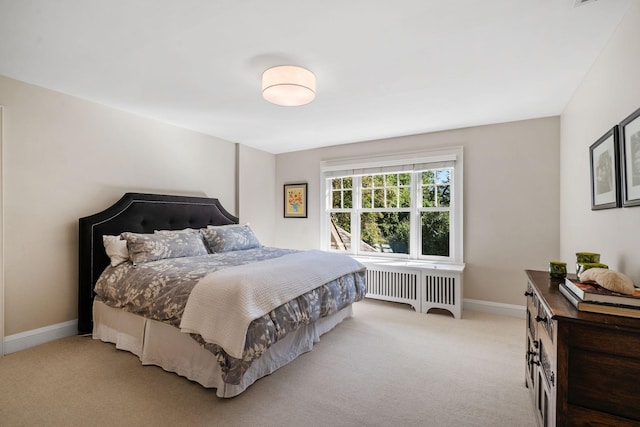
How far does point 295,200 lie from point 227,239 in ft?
6.26

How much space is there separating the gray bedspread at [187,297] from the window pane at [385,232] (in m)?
1.58

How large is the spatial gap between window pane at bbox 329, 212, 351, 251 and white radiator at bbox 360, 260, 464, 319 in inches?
32.6

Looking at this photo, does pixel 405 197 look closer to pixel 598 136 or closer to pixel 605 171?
pixel 598 136

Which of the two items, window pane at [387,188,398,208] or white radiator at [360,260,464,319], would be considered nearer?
white radiator at [360,260,464,319]

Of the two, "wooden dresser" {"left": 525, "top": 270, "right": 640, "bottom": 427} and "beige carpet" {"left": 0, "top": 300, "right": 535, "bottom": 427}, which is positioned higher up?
"wooden dresser" {"left": 525, "top": 270, "right": 640, "bottom": 427}

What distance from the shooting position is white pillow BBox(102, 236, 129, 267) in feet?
9.24

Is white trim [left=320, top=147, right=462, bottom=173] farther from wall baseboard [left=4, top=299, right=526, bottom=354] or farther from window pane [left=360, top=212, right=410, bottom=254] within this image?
wall baseboard [left=4, top=299, right=526, bottom=354]

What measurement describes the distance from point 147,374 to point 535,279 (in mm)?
2787

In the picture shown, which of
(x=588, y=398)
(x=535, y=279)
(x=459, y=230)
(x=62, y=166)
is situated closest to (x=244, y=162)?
(x=62, y=166)

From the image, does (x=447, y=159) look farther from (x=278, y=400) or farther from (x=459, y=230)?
(x=278, y=400)

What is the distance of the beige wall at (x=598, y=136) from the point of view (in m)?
1.60

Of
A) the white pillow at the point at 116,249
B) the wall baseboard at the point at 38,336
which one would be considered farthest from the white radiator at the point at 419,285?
the wall baseboard at the point at 38,336

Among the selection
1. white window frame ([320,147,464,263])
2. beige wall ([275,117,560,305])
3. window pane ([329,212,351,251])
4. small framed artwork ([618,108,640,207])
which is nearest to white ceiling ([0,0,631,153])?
beige wall ([275,117,560,305])

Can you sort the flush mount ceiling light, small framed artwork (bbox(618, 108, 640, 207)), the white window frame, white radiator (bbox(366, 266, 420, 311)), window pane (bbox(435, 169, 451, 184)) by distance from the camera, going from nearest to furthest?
small framed artwork (bbox(618, 108, 640, 207)), the flush mount ceiling light, white radiator (bbox(366, 266, 420, 311)), the white window frame, window pane (bbox(435, 169, 451, 184))
